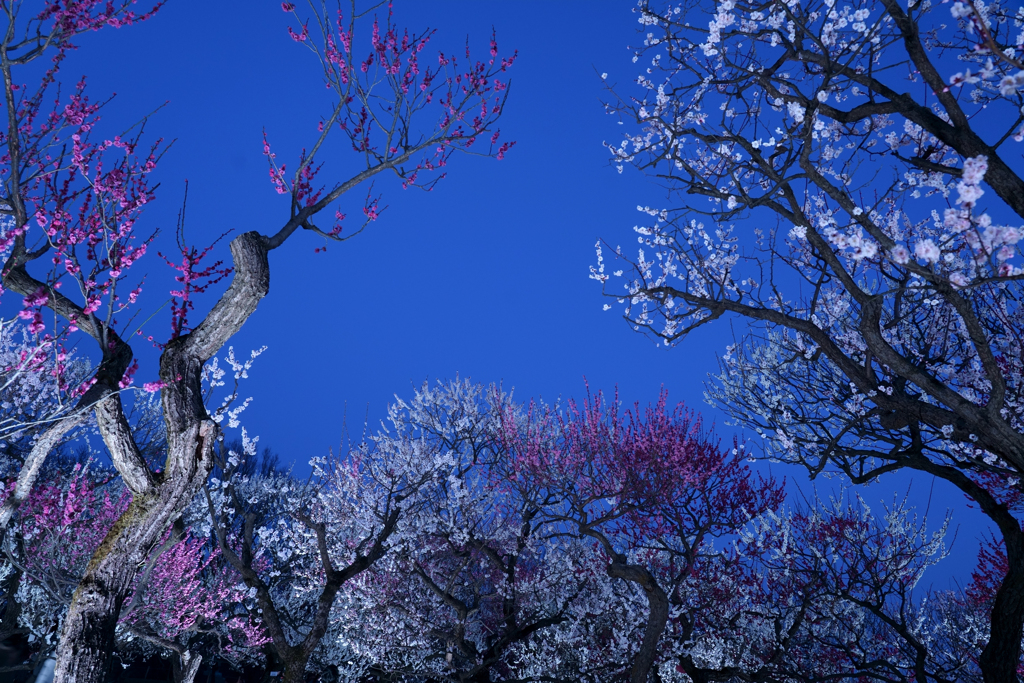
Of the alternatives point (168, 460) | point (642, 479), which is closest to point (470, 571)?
point (642, 479)

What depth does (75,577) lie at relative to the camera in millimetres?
11641

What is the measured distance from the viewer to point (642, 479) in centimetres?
1397

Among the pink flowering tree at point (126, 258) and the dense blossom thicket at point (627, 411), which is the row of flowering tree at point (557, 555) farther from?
the pink flowering tree at point (126, 258)

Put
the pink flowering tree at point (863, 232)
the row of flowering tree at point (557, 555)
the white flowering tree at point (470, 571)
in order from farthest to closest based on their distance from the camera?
the white flowering tree at point (470, 571)
the row of flowering tree at point (557, 555)
the pink flowering tree at point (863, 232)

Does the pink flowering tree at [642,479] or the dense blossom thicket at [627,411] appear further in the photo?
the pink flowering tree at [642,479]

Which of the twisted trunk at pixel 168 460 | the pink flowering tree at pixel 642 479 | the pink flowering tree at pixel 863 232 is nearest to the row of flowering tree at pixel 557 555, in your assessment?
the pink flowering tree at pixel 642 479

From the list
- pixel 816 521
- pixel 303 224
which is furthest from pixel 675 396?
pixel 303 224

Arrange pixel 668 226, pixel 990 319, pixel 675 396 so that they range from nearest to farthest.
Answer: pixel 668 226, pixel 990 319, pixel 675 396

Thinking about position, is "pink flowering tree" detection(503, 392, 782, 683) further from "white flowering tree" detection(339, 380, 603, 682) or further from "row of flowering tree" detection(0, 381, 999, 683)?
"white flowering tree" detection(339, 380, 603, 682)

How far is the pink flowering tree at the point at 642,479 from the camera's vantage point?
1352 centimetres

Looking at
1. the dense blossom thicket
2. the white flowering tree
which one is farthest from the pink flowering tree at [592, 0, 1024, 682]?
the white flowering tree

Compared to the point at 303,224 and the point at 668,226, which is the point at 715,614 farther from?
the point at 303,224

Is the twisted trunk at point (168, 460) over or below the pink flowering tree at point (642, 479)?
below

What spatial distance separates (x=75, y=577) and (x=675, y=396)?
570ft
